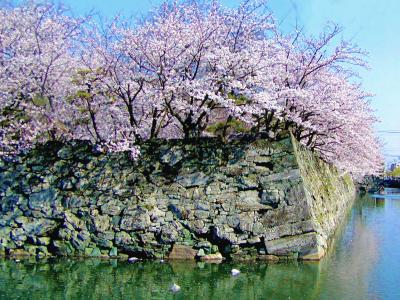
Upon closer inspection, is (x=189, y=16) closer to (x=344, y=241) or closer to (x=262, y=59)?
(x=262, y=59)

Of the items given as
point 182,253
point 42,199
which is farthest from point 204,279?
point 42,199

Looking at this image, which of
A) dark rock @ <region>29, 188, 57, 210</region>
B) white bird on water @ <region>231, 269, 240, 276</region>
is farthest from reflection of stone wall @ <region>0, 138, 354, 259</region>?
white bird on water @ <region>231, 269, 240, 276</region>

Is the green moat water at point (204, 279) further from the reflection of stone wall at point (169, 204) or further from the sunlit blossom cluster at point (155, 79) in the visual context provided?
the sunlit blossom cluster at point (155, 79)

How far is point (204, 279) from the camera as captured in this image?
7.66 m

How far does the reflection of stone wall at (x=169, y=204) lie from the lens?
9.02 metres

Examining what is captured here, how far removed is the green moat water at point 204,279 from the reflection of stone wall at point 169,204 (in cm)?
45

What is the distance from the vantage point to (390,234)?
531 inches

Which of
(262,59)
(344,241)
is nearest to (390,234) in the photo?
(344,241)

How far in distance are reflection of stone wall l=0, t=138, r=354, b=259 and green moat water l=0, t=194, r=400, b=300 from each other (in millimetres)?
451

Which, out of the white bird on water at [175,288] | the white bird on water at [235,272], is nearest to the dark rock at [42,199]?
the white bird on water at [175,288]

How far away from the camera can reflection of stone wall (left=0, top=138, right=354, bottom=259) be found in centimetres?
902

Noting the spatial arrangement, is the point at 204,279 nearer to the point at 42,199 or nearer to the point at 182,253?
the point at 182,253

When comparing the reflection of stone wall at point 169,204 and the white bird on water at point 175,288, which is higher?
the reflection of stone wall at point 169,204

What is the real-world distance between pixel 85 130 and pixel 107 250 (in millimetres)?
3342
